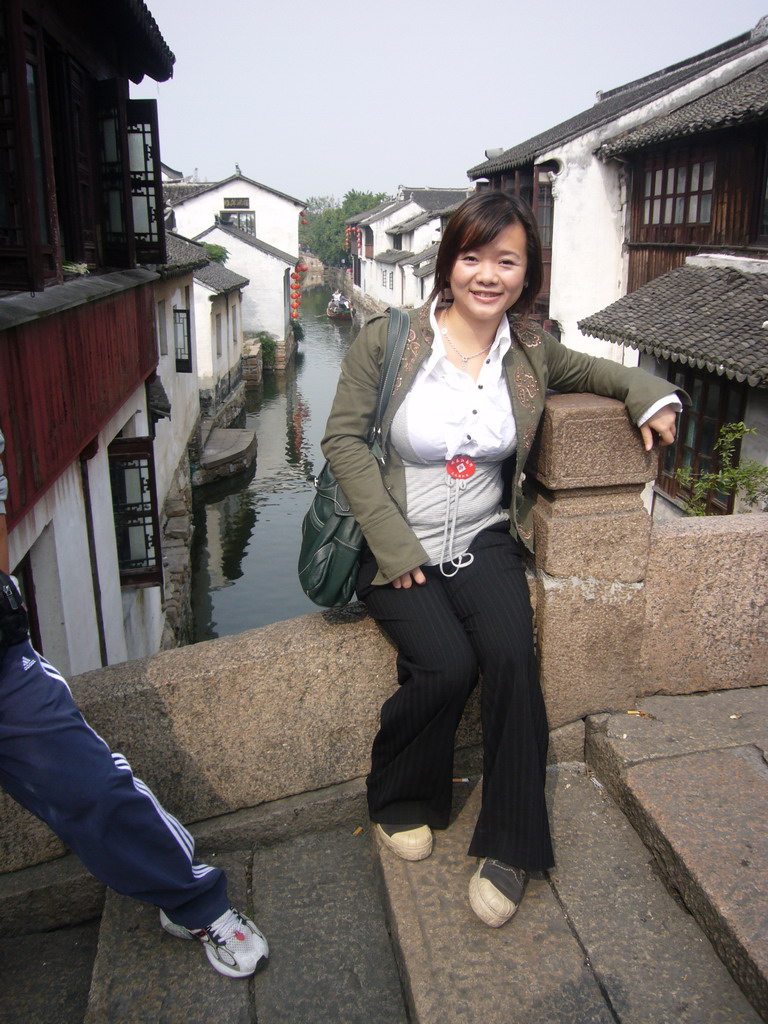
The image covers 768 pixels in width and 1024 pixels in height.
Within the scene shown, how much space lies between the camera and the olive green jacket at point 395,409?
2252mm

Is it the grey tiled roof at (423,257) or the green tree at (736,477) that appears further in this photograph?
the grey tiled roof at (423,257)

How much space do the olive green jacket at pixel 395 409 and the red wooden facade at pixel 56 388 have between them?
2141 millimetres

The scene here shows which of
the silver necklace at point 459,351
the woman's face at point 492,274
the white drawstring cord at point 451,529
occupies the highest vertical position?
the woman's face at point 492,274

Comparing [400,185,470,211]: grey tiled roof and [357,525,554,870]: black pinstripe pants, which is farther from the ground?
[400,185,470,211]: grey tiled roof

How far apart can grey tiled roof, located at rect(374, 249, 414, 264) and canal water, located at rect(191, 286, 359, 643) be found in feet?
47.8

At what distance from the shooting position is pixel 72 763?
1.83 metres

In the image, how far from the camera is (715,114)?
34.8ft

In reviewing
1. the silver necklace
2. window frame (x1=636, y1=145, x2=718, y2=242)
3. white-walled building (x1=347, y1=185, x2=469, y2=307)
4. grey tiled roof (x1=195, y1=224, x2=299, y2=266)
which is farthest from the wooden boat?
the silver necklace

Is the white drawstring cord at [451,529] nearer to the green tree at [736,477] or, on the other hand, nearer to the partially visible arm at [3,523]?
the partially visible arm at [3,523]

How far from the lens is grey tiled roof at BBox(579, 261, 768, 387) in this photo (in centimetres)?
828

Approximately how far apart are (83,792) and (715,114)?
11.6 metres

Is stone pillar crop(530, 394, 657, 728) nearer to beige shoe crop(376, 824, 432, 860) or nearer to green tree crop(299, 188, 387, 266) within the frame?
beige shoe crop(376, 824, 432, 860)

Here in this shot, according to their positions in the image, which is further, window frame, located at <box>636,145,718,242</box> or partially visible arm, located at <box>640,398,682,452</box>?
window frame, located at <box>636,145,718,242</box>

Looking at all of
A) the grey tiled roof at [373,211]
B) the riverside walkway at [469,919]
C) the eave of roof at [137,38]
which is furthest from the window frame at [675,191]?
the grey tiled roof at [373,211]
